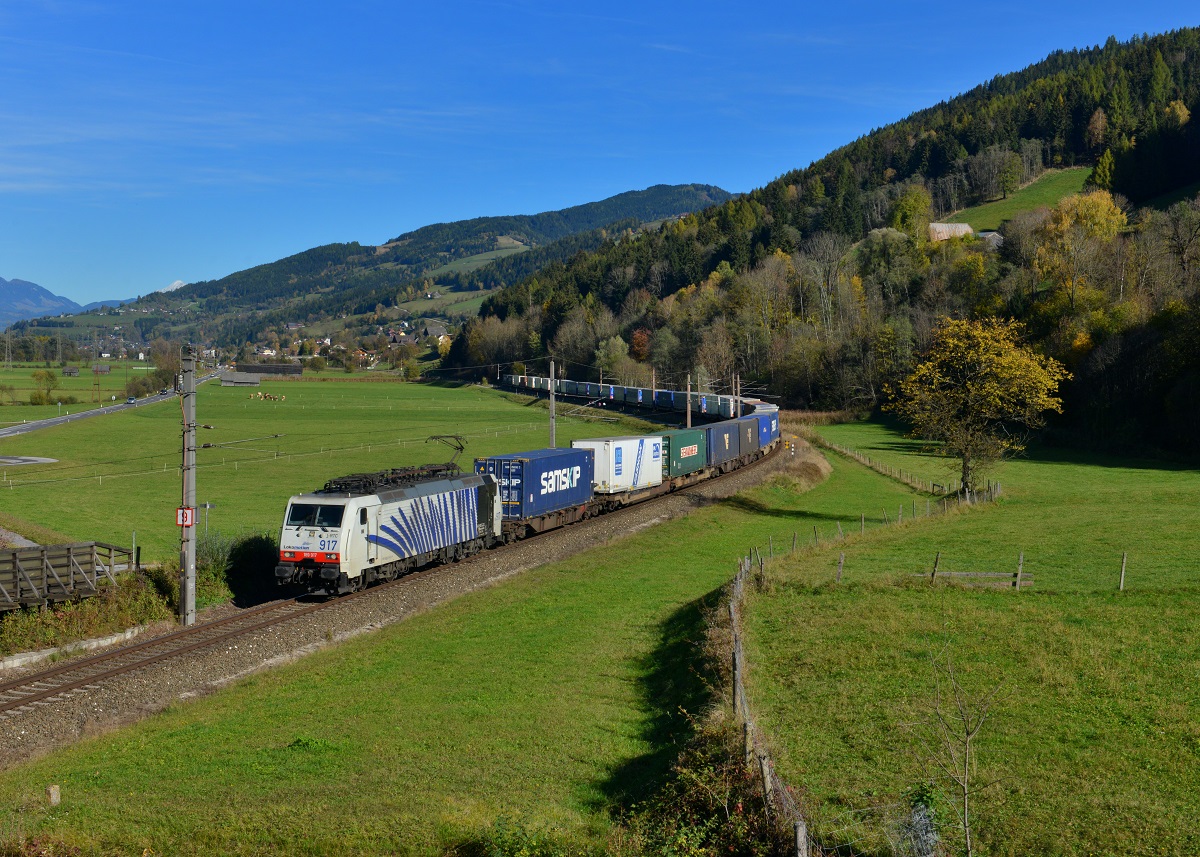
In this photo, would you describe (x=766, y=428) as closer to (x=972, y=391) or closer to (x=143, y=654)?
(x=972, y=391)

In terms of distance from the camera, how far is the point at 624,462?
157 feet

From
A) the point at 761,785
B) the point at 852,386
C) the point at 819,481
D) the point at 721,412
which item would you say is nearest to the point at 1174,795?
the point at 761,785

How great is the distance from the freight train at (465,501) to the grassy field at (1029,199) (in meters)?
131

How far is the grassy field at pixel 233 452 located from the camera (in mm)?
45500

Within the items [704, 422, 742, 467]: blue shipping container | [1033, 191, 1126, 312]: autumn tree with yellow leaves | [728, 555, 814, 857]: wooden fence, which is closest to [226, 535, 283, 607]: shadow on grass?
[728, 555, 814, 857]: wooden fence

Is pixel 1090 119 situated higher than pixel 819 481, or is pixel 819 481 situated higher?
pixel 1090 119

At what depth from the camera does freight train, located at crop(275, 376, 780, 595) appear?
28656 millimetres

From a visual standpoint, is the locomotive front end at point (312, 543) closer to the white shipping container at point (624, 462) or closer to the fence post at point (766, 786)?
the white shipping container at point (624, 462)

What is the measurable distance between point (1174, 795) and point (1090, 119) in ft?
673

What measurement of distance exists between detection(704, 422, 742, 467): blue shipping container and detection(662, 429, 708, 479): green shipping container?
1.10 metres

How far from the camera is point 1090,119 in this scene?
7259 inches

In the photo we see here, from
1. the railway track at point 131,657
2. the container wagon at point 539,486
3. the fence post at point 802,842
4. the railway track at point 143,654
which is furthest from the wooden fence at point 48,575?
the fence post at point 802,842

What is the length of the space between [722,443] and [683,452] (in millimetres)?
8215

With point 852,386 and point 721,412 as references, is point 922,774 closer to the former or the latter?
point 721,412
